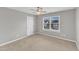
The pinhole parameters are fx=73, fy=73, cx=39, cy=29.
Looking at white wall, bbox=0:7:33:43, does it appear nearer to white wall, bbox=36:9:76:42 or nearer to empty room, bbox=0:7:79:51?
empty room, bbox=0:7:79:51

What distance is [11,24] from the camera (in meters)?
3.09

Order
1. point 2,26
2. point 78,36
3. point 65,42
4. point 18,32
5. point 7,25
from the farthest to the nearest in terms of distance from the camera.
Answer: point 18,32
point 7,25
point 2,26
point 65,42
point 78,36

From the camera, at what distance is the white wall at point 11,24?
8.79 feet

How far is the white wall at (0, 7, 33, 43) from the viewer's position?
8.79 feet

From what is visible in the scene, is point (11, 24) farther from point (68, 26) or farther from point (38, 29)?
point (68, 26)

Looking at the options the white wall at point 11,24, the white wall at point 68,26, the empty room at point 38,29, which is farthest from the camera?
the white wall at point 11,24

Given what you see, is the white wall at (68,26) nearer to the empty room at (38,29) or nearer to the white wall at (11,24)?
the empty room at (38,29)

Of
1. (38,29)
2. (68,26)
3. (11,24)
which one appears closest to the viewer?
(68,26)

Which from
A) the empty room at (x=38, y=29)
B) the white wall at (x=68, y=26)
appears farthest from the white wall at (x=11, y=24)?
the white wall at (x=68, y=26)

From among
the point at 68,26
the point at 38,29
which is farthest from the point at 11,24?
the point at 68,26
